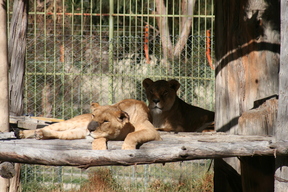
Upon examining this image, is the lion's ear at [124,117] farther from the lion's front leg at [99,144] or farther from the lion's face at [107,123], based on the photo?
A: the lion's front leg at [99,144]

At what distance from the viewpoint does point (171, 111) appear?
7.42 m

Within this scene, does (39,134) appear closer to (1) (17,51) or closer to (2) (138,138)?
(2) (138,138)

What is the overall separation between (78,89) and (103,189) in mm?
1975

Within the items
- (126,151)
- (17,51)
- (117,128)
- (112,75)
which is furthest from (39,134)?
(112,75)

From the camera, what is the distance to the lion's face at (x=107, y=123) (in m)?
4.70

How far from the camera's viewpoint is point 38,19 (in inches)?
464

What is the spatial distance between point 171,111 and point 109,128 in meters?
2.72

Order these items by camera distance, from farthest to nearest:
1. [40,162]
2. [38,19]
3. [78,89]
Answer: [38,19], [78,89], [40,162]

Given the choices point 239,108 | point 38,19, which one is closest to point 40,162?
point 239,108

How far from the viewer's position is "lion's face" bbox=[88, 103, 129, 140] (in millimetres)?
4699

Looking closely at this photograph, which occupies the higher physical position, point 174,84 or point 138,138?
point 174,84

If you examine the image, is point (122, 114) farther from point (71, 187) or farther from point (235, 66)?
point (71, 187)

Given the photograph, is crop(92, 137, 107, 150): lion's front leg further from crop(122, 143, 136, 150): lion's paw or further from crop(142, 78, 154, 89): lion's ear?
crop(142, 78, 154, 89): lion's ear

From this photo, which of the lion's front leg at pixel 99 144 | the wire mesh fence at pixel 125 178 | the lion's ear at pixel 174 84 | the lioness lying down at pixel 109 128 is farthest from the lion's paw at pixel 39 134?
the wire mesh fence at pixel 125 178
